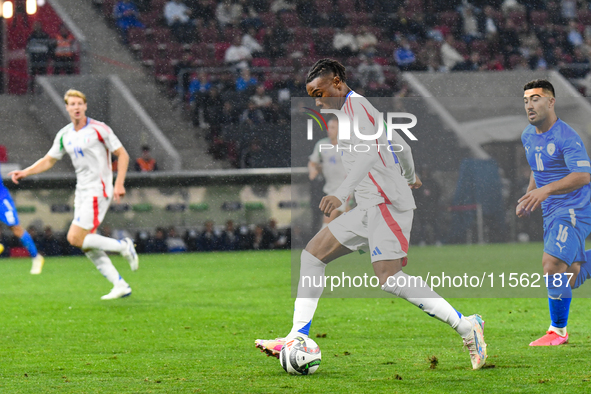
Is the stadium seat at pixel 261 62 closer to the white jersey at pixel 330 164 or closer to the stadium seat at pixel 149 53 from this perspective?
the stadium seat at pixel 149 53

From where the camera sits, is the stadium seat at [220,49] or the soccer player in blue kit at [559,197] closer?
the soccer player in blue kit at [559,197]

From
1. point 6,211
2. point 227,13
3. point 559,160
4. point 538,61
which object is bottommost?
point 6,211

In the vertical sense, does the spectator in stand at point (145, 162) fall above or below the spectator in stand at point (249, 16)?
below

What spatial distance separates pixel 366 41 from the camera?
20.9m

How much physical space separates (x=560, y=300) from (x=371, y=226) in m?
1.63

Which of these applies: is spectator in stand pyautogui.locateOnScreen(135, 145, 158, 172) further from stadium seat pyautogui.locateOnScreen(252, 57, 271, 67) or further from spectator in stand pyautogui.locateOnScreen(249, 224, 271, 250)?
stadium seat pyautogui.locateOnScreen(252, 57, 271, 67)

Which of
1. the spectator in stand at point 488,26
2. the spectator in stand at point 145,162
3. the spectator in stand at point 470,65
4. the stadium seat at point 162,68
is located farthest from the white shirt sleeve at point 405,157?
the spectator in stand at point 488,26

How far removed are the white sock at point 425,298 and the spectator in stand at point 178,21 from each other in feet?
54.8

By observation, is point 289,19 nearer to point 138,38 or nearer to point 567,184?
point 138,38

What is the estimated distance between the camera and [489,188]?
9.54 meters

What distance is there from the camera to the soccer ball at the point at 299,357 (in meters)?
4.59

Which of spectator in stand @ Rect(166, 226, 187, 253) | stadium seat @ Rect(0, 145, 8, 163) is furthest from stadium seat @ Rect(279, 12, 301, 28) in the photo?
stadium seat @ Rect(0, 145, 8, 163)

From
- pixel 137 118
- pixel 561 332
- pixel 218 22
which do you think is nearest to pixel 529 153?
pixel 561 332

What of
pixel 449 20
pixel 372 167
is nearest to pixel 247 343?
pixel 372 167
